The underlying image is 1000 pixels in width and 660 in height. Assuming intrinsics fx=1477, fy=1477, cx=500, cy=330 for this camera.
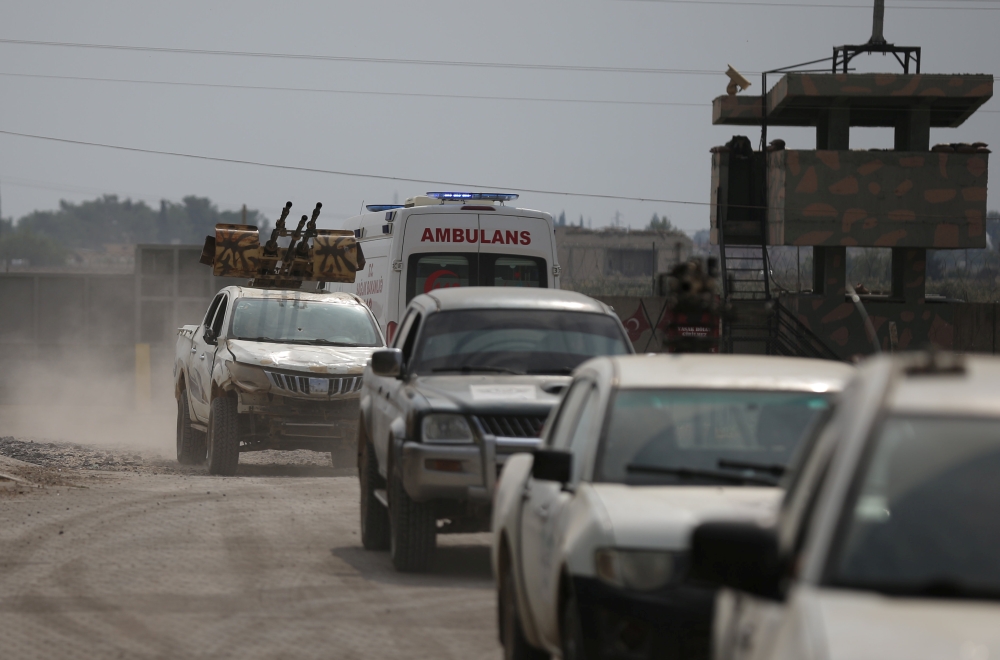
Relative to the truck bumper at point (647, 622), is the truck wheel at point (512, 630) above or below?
below

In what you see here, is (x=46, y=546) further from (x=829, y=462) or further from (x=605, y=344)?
(x=829, y=462)

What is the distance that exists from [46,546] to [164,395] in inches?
782

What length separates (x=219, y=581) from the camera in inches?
364

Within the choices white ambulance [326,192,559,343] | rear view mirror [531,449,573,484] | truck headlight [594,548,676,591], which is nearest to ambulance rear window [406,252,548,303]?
white ambulance [326,192,559,343]

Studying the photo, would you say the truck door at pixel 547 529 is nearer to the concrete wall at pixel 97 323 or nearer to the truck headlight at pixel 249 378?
the truck headlight at pixel 249 378

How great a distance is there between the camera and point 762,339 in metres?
36.0

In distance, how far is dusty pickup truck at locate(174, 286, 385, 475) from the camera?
637 inches

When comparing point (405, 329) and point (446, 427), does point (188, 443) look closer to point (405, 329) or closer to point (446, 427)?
point (405, 329)

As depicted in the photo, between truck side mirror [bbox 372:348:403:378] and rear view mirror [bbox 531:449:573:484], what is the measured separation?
4.10 metres

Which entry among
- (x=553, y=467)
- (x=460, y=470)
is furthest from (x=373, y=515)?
(x=553, y=467)

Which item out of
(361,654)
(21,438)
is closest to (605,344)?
(361,654)

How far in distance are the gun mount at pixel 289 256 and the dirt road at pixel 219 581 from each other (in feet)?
16.8

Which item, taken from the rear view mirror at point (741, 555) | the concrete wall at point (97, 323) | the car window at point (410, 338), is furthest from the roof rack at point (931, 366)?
the concrete wall at point (97, 323)

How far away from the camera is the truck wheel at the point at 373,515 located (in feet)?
35.3
